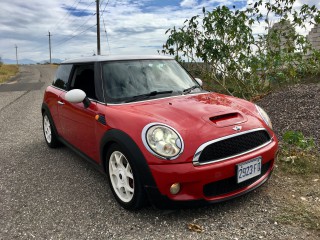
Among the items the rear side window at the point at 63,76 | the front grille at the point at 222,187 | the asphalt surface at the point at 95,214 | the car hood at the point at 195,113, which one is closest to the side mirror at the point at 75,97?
the car hood at the point at 195,113

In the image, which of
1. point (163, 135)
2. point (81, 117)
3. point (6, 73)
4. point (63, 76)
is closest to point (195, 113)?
point (163, 135)

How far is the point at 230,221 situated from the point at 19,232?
1863 millimetres

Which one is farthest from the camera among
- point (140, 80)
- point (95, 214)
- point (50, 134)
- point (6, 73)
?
point (6, 73)

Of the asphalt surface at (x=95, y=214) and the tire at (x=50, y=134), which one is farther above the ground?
the tire at (x=50, y=134)

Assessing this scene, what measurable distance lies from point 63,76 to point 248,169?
3.12m

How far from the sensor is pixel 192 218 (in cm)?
285

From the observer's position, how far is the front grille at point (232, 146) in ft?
8.62

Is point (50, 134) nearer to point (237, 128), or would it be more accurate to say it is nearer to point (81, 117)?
point (81, 117)

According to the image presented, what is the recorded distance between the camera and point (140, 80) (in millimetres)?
3578

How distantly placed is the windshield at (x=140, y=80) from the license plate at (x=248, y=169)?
3.90 feet

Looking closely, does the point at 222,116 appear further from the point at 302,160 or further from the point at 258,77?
the point at 258,77

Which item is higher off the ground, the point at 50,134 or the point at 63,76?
the point at 63,76

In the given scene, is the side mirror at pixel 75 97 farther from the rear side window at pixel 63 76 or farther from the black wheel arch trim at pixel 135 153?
the rear side window at pixel 63 76

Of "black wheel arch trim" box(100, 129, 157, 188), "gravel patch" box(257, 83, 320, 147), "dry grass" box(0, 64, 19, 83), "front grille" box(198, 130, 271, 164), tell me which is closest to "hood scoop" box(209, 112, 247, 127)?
"front grille" box(198, 130, 271, 164)
